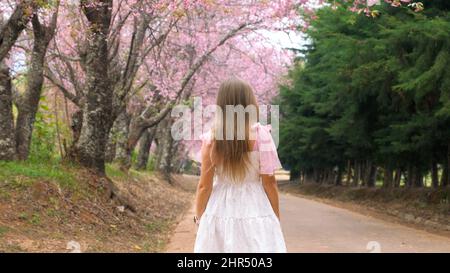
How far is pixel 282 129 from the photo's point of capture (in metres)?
35.0

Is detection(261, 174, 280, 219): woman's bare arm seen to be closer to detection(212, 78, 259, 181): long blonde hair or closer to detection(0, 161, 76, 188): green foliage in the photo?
detection(212, 78, 259, 181): long blonde hair

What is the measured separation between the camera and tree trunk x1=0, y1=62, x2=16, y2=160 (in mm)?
11773

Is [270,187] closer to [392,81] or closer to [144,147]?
[392,81]

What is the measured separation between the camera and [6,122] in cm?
1184

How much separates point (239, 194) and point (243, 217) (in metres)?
0.17

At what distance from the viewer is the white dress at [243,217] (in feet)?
15.5

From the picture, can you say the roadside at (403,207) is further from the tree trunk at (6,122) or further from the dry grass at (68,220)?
the tree trunk at (6,122)

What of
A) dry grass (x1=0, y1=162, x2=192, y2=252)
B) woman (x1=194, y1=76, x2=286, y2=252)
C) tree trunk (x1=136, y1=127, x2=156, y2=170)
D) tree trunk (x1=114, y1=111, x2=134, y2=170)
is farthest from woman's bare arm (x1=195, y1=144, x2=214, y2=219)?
tree trunk (x1=136, y1=127, x2=156, y2=170)

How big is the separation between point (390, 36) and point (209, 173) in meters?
11.6

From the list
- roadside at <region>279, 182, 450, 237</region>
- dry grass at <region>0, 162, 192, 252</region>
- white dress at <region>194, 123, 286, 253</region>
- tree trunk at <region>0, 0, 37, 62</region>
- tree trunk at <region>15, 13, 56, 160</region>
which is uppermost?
tree trunk at <region>0, 0, 37, 62</region>

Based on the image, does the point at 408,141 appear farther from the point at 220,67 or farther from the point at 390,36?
the point at 220,67

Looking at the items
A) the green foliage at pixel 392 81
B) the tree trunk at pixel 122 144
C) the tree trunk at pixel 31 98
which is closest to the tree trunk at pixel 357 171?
the green foliage at pixel 392 81

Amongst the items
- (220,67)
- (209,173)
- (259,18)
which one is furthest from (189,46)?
(209,173)

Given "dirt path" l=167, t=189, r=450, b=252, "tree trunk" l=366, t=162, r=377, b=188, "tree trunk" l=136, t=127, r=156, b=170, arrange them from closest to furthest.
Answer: "dirt path" l=167, t=189, r=450, b=252 < "tree trunk" l=366, t=162, r=377, b=188 < "tree trunk" l=136, t=127, r=156, b=170
